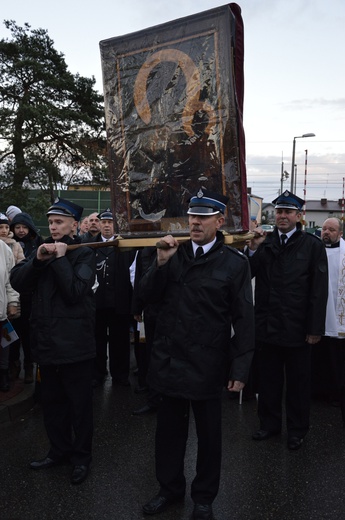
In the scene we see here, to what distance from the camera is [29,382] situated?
550 centimetres

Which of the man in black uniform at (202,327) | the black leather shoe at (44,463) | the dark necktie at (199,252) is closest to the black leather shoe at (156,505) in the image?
the man in black uniform at (202,327)

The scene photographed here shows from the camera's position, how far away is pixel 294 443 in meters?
4.19

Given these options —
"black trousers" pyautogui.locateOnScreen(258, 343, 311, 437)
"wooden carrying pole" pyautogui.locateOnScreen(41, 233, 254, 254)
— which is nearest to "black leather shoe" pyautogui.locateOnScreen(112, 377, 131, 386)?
"black trousers" pyautogui.locateOnScreen(258, 343, 311, 437)

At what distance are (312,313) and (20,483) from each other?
262 centimetres

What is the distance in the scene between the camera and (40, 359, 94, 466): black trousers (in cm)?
363

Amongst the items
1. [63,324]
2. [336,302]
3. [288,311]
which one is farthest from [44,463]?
[336,302]

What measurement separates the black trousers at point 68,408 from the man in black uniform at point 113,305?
1965 mm

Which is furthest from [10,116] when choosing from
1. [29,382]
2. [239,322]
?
[239,322]

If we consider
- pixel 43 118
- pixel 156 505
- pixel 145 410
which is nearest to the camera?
pixel 156 505

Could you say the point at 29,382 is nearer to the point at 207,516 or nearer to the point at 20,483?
the point at 20,483

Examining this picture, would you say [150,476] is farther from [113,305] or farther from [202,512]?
[113,305]

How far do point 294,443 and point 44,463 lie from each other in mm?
2062

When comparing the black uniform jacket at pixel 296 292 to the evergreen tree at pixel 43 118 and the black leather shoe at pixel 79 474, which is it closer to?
the black leather shoe at pixel 79 474

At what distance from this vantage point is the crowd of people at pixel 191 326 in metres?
3.09
